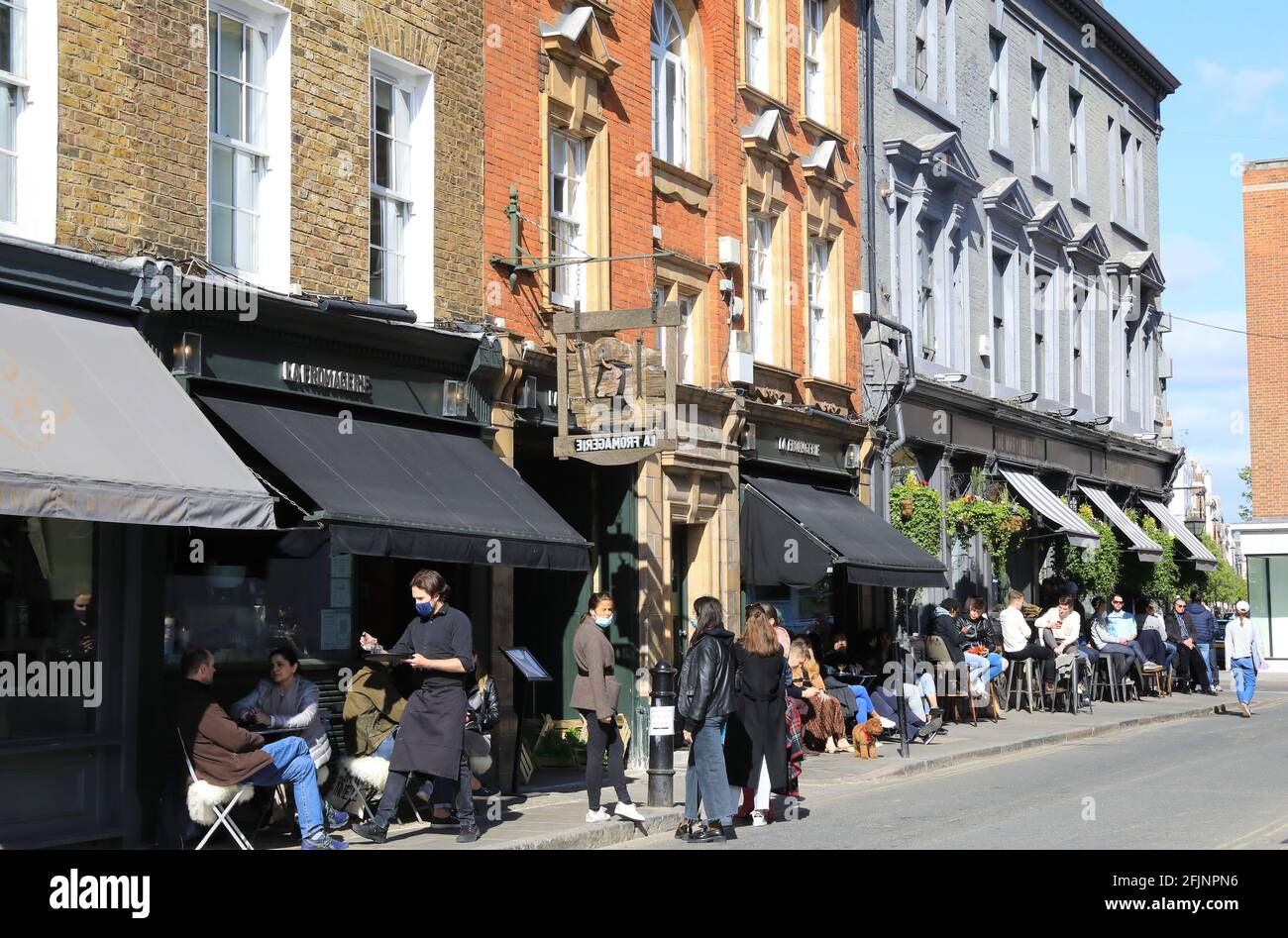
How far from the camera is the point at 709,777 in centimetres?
1271

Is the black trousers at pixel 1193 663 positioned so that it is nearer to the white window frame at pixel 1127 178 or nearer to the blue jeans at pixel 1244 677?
the blue jeans at pixel 1244 677

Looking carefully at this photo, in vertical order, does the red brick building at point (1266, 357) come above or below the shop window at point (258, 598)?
above

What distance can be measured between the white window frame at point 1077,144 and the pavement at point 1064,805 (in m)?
16.5

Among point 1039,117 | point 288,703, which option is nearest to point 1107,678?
point 1039,117

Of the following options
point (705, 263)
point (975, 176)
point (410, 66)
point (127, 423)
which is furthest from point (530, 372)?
point (975, 176)

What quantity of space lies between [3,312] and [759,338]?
1276 centimetres

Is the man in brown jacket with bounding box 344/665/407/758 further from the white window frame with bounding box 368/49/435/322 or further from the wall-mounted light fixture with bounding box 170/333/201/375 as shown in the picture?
the white window frame with bounding box 368/49/435/322

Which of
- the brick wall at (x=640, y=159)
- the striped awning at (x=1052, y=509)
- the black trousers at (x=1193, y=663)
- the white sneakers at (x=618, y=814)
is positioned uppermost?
the brick wall at (x=640, y=159)

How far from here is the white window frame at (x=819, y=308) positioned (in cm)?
2384

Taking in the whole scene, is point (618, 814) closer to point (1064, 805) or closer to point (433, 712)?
point (433, 712)

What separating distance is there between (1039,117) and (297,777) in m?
25.0

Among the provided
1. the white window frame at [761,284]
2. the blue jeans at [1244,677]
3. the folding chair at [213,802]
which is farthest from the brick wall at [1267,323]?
the folding chair at [213,802]

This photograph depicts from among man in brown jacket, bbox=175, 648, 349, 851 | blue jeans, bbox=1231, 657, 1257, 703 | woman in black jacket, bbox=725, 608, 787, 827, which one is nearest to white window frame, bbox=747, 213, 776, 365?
woman in black jacket, bbox=725, 608, 787, 827

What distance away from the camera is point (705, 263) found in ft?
68.3
